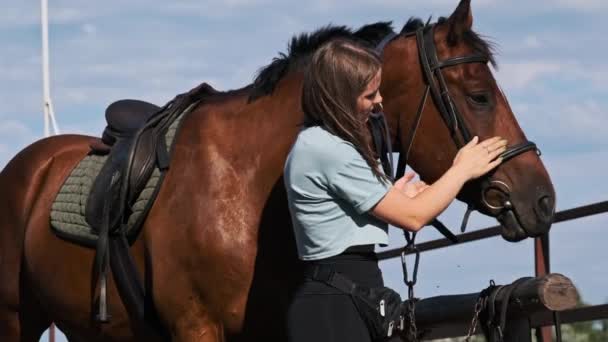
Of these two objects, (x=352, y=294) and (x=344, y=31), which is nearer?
(x=352, y=294)

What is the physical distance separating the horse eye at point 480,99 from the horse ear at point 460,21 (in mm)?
316

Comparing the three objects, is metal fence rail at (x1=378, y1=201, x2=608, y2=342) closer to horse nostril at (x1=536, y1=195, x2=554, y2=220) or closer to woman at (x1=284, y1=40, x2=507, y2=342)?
horse nostril at (x1=536, y1=195, x2=554, y2=220)

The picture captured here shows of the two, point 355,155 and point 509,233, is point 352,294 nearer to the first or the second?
point 355,155

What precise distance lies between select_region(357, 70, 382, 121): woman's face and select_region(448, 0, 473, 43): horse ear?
1.42 meters

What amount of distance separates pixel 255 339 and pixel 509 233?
1.17 meters

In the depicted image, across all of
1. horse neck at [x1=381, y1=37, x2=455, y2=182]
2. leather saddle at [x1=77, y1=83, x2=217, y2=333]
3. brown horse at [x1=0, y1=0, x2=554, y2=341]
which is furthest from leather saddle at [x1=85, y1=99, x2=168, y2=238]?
horse neck at [x1=381, y1=37, x2=455, y2=182]

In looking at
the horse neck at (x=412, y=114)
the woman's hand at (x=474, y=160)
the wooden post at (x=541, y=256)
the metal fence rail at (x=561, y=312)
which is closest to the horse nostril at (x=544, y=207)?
the horse neck at (x=412, y=114)

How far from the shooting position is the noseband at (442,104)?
5.11 m

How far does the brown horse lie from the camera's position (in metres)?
5.19

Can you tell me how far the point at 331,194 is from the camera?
4074 mm

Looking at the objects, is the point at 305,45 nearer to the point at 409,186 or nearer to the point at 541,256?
the point at 409,186

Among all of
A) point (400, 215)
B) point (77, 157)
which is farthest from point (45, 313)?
point (400, 215)

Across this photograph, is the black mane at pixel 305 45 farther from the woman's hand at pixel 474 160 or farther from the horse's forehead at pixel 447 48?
the woman's hand at pixel 474 160

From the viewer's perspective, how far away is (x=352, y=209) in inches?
161
